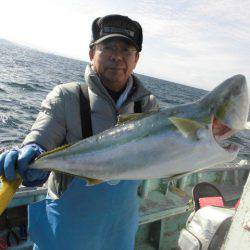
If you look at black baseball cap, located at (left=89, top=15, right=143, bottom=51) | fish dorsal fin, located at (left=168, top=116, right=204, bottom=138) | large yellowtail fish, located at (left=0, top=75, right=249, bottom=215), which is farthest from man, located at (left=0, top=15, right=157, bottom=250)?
fish dorsal fin, located at (left=168, top=116, right=204, bottom=138)

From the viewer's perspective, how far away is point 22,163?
10.9 feet

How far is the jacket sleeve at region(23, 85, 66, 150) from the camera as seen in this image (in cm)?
361

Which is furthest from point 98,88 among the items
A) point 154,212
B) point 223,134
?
point 154,212

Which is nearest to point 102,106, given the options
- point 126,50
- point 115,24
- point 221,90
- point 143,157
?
point 126,50

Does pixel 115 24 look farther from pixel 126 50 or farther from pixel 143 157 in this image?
pixel 143 157

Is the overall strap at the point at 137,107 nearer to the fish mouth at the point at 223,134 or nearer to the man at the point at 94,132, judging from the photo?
the man at the point at 94,132

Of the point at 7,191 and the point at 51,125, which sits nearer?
the point at 7,191

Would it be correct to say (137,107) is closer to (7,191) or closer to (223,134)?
(223,134)

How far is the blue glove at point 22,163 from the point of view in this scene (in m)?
3.30

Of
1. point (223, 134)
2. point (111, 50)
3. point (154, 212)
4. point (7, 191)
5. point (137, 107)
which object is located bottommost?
point (154, 212)

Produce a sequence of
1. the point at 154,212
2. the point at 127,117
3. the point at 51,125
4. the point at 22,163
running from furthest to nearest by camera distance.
A: the point at 154,212 → the point at 51,125 → the point at 22,163 → the point at 127,117

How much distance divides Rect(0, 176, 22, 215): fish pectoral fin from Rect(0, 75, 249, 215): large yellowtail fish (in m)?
0.01

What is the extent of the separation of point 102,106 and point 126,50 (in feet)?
2.25

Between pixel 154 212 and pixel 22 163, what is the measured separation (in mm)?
4078
